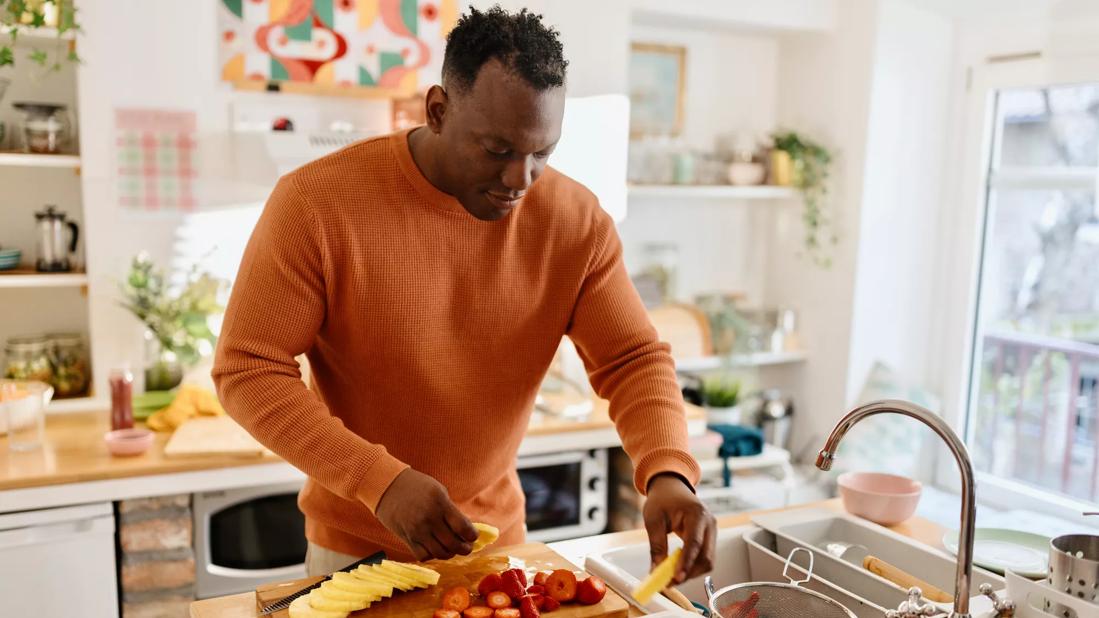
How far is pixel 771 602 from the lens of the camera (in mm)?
1282

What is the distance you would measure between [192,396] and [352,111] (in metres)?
1.01

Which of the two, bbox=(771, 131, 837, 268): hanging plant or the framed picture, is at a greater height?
the framed picture

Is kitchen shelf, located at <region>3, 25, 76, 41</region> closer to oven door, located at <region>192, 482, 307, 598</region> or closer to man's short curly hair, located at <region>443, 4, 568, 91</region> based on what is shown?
oven door, located at <region>192, 482, 307, 598</region>

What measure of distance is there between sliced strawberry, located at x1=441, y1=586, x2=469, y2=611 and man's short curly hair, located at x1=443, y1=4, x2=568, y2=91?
0.68 meters

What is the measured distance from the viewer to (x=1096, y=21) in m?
2.85

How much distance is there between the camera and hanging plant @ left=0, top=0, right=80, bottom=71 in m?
2.27

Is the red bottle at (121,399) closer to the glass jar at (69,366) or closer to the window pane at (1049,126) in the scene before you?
the glass jar at (69,366)

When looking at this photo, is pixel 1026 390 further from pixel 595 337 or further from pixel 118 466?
pixel 118 466

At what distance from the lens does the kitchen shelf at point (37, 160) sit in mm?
2465

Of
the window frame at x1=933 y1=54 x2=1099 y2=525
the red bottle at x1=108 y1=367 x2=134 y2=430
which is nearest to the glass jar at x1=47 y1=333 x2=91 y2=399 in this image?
the red bottle at x1=108 y1=367 x2=134 y2=430

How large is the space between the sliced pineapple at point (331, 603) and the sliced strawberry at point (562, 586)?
10.1 inches

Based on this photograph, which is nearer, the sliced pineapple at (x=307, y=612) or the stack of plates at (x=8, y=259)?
the sliced pineapple at (x=307, y=612)

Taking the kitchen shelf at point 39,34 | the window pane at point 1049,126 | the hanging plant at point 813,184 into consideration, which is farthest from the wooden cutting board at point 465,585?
the window pane at point 1049,126

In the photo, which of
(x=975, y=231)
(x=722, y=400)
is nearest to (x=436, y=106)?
(x=722, y=400)
